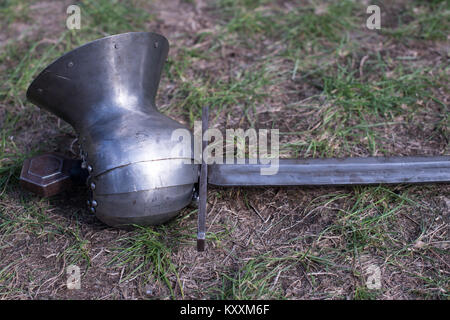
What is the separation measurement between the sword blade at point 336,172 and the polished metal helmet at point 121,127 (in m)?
0.20

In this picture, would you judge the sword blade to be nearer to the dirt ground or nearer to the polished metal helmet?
the dirt ground

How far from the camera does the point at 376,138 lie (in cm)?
260

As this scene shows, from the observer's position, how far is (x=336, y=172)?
2.23 metres

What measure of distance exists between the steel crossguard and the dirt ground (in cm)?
13

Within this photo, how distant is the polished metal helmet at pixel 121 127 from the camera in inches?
76.0

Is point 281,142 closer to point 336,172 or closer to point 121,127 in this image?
point 336,172

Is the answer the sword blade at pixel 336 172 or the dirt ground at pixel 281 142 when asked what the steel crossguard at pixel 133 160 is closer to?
the sword blade at pixel 336 172

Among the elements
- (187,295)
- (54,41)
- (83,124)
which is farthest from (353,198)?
(54,41)

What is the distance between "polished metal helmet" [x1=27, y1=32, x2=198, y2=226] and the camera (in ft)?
6.34

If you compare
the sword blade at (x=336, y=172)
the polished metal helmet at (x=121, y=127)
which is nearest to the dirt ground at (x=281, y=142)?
the sword blade at (x=336, y=172)

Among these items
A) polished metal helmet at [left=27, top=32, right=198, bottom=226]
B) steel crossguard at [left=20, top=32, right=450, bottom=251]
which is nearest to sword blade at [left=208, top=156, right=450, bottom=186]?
steel crossguard at [left=20, top=32, right=450, bottom=251]

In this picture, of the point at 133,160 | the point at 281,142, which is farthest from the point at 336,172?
the point at 133,160

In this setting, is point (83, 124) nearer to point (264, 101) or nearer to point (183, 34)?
point (264, 101)

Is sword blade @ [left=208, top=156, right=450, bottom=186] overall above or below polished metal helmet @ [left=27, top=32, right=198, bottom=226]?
below
